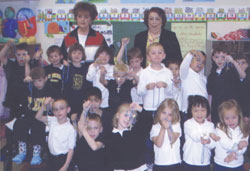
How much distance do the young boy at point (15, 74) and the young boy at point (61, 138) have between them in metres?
0.57

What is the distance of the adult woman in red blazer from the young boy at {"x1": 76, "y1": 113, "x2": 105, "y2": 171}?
A: 1.01 meters

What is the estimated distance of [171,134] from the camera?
254cm

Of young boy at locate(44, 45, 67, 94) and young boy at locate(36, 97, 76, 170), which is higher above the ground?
young boy at locate(44, 45, 67, 94)

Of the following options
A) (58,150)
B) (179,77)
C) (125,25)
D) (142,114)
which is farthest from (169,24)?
(58,150)

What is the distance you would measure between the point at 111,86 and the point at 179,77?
0.75 m

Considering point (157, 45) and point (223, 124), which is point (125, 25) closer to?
point (157, 45)

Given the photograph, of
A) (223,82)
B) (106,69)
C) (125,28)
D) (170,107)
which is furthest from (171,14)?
(170,107)

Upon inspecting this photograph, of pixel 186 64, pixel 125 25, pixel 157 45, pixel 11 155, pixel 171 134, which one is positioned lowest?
pixel 11 155

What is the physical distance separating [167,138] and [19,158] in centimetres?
163

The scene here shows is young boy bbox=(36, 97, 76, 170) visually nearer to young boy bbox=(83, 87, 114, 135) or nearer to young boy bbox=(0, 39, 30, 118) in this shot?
young boy bbox=(83, 87, 114, 135)

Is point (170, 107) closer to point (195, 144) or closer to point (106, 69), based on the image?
point (195, 144)

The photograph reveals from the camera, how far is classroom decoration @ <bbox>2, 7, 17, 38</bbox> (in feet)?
17.7

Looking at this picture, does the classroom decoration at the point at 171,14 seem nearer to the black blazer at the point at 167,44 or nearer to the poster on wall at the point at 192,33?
the poster on wall at the point at 192,33

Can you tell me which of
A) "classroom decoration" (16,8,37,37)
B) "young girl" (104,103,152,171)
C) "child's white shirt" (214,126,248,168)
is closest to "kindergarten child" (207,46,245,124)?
"child's white shirt" (214,126,248,168)
